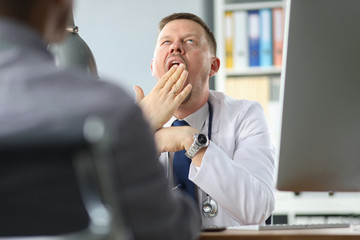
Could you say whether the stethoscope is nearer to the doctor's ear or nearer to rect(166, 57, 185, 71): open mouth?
rect(166, 57, 185, 71): open mouth

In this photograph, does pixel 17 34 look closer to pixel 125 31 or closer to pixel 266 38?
pixel 266 38

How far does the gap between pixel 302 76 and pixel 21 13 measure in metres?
0.59

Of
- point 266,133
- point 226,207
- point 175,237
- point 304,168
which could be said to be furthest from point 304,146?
point 266,133

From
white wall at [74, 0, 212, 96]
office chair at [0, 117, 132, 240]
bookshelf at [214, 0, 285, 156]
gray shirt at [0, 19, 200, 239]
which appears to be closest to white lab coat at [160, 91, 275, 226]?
gray shirt at [0, 19, 200, 239]

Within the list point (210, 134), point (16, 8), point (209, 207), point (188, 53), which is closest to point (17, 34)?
point (16, 8)

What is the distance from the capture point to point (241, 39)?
321 cm

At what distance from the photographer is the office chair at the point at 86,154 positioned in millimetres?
454

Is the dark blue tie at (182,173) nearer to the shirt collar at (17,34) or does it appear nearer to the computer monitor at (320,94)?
the computer monitor at (320,94)

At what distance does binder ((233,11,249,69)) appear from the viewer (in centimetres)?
321

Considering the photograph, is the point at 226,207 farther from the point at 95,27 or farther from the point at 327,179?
the point at 95,27

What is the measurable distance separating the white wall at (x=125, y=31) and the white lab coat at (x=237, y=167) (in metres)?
1.49

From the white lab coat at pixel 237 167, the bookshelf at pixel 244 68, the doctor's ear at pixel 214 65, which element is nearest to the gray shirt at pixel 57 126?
the white lab coat at pixel 237 167

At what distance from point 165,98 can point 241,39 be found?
159 centimetres

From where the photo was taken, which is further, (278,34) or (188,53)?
(278,34)
